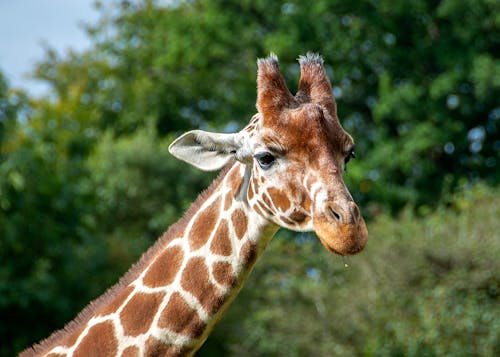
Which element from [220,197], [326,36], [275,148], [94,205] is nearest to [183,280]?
[220,197]

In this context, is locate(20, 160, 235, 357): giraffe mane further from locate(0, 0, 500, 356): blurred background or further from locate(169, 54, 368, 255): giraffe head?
locate(0, 0, 500, 356): blurred background

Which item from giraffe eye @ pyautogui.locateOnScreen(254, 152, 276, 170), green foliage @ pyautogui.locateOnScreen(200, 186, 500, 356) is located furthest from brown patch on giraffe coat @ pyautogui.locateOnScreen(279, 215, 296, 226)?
green foliage @ pyautogui.locateOnScreen(200, 186, 500, 356)

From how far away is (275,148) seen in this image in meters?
4.63

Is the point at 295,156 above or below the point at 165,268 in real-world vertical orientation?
above

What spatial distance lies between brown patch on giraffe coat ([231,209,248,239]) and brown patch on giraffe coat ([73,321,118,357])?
0.74 metres

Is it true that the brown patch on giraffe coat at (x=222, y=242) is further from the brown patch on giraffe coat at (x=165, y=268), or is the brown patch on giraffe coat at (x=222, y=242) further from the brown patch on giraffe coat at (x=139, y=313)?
the brown patch on giraffe coat at (x=139, y=313)

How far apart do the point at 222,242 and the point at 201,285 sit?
22 cm

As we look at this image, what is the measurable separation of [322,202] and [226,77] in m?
25.6

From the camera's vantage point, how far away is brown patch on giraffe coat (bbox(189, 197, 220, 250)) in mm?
4871

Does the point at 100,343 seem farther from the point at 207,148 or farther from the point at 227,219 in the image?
the point at 207,148

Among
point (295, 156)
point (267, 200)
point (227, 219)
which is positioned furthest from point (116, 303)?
point (295, 156)

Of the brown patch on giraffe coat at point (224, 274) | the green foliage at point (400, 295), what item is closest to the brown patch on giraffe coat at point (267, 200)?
the brown patch on giraffe coat at point (224, 274)

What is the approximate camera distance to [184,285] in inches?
188

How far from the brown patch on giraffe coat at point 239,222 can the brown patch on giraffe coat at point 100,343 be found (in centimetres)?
74
